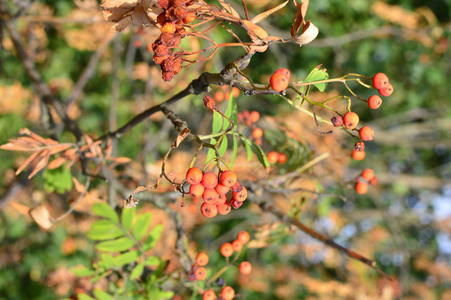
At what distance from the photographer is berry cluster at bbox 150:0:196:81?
77cm

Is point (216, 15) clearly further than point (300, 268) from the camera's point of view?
No

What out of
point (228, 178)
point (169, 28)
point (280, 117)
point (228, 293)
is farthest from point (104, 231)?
point (280, 117)

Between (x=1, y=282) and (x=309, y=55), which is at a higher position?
(x=309, y=55)

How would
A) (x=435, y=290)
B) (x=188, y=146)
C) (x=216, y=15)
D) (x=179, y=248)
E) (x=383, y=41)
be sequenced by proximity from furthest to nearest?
1. (x=435, y=290)
2. (x=188, y=146)
3. (x=383, y=41)
4. (x=179, y=248)
5. (x=216, y=15)

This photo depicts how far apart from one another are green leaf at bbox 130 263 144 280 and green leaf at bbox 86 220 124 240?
15cm

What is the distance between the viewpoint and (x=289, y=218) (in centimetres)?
146

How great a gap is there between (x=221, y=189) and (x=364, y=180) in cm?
93

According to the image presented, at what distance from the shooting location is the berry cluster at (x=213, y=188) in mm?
870

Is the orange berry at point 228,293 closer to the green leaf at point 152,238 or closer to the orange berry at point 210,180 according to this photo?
the green leaf at point 152,238

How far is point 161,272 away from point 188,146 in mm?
4120

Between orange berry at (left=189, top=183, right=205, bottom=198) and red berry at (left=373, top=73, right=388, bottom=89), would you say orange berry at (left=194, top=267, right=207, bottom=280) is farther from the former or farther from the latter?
red berry at (left=373, top=73, right=388, bottom=89)

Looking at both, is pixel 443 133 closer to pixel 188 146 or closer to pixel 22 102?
pixel 188 146

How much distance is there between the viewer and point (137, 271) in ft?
4.66

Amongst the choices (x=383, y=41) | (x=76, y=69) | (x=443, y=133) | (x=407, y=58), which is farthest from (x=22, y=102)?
(x=443, y=133)
